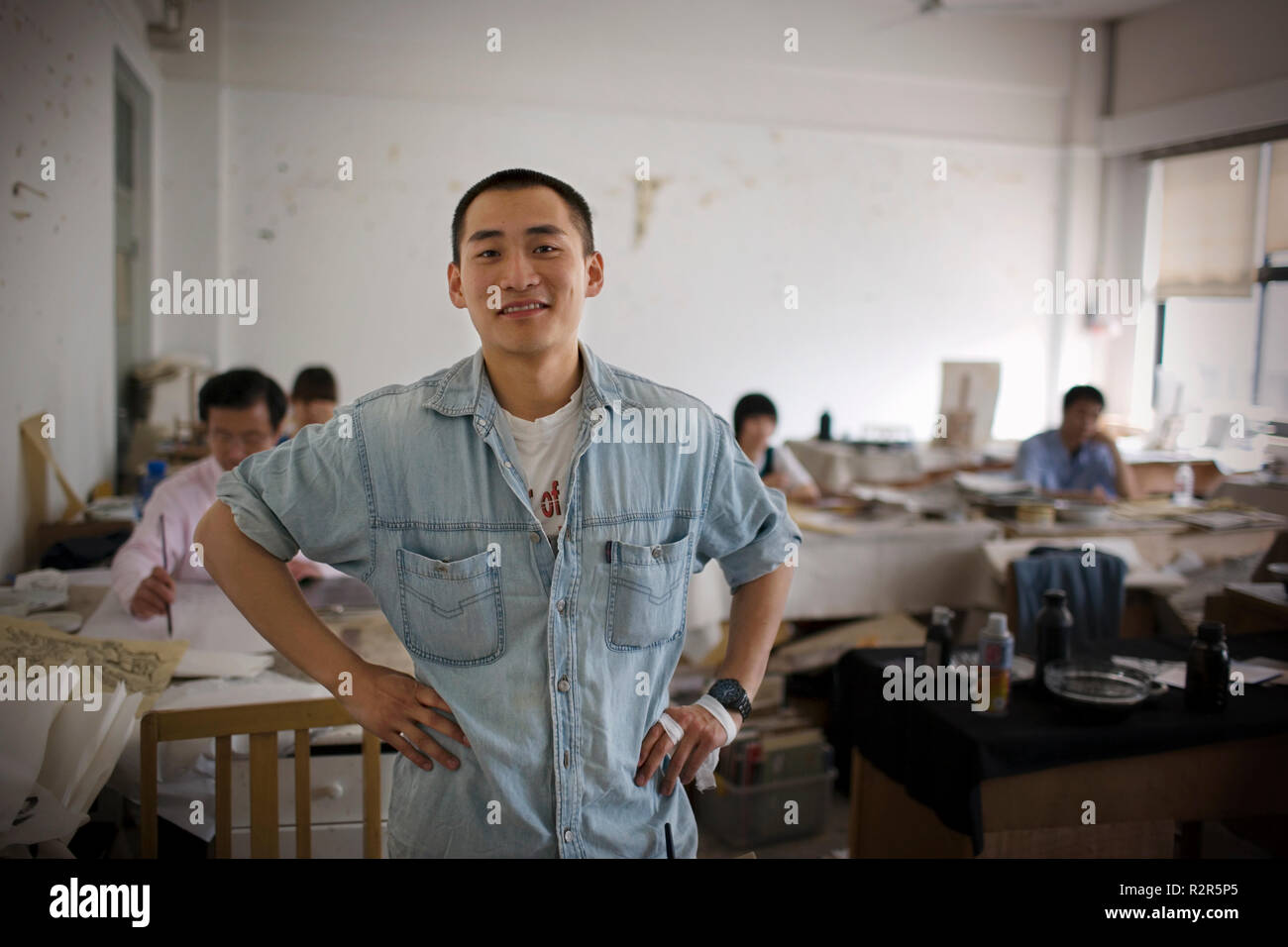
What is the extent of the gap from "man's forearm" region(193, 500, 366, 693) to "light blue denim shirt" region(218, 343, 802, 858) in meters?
0.03

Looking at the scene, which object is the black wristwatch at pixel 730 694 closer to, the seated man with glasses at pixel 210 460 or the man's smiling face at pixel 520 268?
the man's smiling face at pixel 520 268

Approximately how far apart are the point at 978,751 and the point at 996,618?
30 cm

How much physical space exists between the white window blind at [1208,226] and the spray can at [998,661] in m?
1.31

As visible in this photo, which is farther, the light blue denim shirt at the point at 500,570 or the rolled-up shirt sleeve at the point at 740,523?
the rolled-up shirt sleeve at the point at 740,523

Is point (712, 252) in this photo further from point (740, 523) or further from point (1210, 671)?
point (740, 523)

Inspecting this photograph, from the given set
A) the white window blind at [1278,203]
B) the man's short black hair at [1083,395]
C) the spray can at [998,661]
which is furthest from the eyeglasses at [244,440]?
the man's short black hair at [1083,395]

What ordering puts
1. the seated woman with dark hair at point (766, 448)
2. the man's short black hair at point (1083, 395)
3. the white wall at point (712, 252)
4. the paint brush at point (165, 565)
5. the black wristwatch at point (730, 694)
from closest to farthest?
the black wristwatch at point (730, 694)
the paint brush at point (165, 565)
the seated woman with dark hair at point (766, 448)
the white wall at point (712, 252)
the man's short black hair at point (1083, 395)

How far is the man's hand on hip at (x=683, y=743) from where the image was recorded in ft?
4.14

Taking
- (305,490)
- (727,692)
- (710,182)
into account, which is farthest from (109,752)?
(710,182)

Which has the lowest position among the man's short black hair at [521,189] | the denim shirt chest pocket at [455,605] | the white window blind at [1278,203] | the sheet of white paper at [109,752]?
the sheet of white paper at [109,752]

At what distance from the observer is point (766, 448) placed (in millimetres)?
3703

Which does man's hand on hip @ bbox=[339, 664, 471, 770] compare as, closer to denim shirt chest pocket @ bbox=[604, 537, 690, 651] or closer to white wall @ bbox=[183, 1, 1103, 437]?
denim shirt chest pocket @ bbox=[604, 537, 690, 651]

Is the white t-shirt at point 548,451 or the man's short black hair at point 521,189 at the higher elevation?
the man's short black hair at point 521,189
